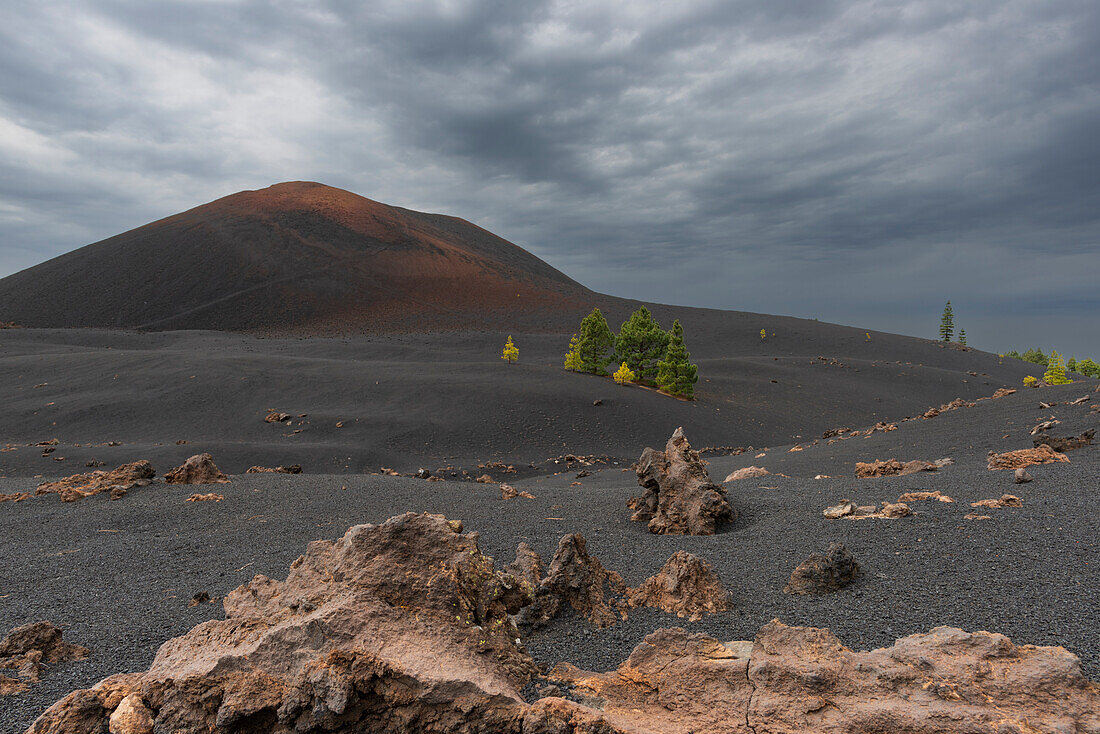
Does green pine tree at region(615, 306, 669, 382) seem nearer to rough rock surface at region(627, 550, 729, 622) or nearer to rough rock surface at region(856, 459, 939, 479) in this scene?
rough rock surface at region(856, 459, 939, 479)

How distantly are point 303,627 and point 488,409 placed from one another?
20.1 meters

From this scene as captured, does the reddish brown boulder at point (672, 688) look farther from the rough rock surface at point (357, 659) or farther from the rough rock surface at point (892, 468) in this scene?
the rough rock surface at point (892, 468)

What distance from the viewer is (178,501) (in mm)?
9016

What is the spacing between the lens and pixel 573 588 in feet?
14.3

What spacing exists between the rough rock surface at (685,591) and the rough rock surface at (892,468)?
6.23 m

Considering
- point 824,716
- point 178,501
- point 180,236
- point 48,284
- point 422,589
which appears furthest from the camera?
point 180,236

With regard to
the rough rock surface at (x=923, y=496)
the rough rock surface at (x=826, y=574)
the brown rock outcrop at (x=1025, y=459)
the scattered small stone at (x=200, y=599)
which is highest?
the brown rock outcrop at (x=1025, y=459)

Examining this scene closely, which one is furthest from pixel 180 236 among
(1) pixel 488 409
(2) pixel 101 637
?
(2) pixel 101 637

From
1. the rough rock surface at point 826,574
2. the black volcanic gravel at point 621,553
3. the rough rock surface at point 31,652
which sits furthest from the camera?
the rough rock surface at point 826,574

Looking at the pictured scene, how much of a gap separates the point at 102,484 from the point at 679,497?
33.0 ft

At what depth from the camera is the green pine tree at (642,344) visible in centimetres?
3028

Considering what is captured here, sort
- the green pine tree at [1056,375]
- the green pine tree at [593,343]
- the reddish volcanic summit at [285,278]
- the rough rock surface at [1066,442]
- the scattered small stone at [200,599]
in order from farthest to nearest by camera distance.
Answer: the reddish volcanic summit at [285,278], the green pine tree at [593,343], the green pine tree at [1056,375], the rough rock surface at [1066,442], the scattered small stone at [200,599]

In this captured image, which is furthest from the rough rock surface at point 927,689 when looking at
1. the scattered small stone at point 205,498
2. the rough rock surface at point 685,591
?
the scattered small stone at point 205,498

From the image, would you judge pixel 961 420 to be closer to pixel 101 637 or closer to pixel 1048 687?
pixel 1048 687
